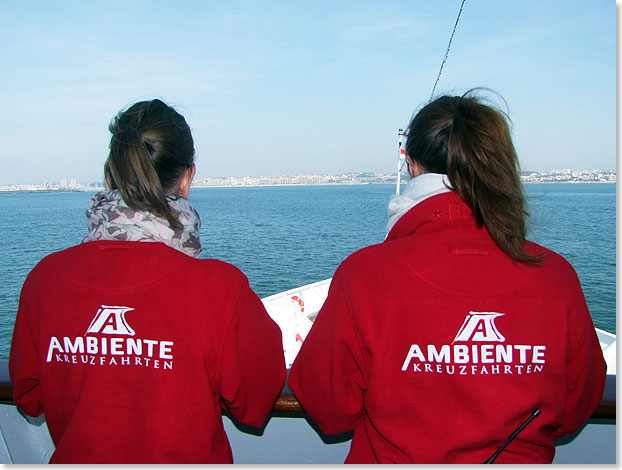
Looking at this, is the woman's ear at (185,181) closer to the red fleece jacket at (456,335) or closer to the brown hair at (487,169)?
the red fleece jacket at (456,335)

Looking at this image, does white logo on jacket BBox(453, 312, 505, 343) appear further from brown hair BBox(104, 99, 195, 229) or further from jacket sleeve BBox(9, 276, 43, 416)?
jacket sleeve BBox(9, 276, 43, 416)

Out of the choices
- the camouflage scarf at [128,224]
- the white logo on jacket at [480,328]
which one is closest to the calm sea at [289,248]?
the white logo on jacket at [480,328]

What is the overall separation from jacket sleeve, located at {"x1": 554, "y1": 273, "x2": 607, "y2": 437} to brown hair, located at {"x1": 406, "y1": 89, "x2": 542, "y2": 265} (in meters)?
0.16

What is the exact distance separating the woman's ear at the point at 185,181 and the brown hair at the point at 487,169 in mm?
674

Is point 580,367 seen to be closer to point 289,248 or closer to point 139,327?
point 139,327

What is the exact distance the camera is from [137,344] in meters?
1.05

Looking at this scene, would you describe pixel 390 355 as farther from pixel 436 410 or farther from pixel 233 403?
pixel 233 403

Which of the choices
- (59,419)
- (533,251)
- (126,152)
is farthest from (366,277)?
(59,419)

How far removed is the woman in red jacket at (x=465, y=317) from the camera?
100 centimetres

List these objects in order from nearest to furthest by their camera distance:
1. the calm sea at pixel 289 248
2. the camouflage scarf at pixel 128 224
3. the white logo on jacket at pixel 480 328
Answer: the white logo on jacket at pixel 480 328 → the camouflage scarf at pixel 128 224 → the calm sea at pixel 289 248

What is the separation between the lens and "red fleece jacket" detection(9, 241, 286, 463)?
1.06 m

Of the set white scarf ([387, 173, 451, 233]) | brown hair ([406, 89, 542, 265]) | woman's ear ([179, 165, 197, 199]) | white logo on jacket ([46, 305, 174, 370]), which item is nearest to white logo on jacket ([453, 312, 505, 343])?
brown hair ([406, 89, 542, 265])

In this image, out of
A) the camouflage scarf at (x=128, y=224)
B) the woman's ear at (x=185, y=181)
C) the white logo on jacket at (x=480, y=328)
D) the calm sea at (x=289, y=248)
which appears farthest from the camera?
the calm sea at (x=289, y=248)

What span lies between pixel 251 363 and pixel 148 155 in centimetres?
59
